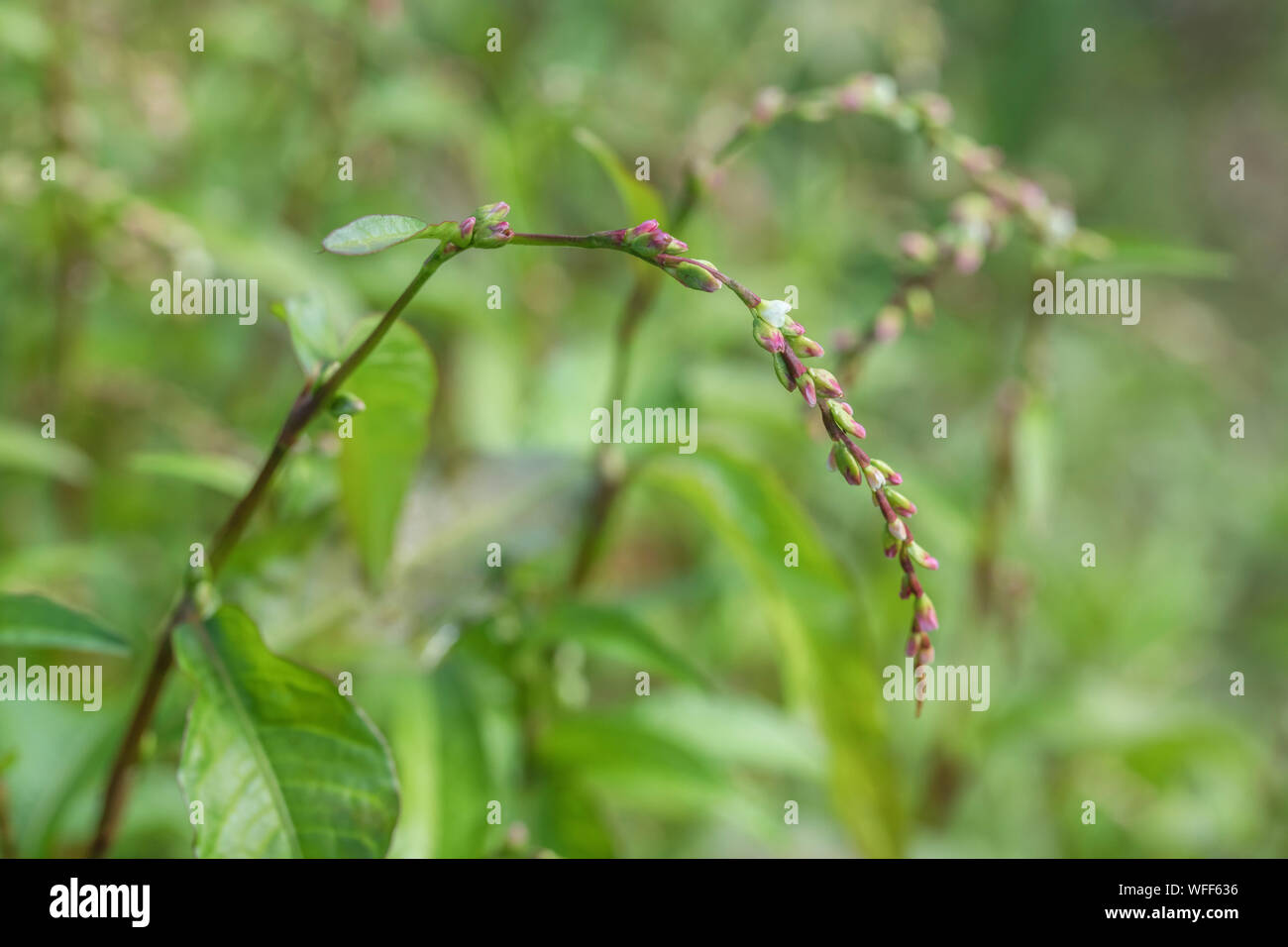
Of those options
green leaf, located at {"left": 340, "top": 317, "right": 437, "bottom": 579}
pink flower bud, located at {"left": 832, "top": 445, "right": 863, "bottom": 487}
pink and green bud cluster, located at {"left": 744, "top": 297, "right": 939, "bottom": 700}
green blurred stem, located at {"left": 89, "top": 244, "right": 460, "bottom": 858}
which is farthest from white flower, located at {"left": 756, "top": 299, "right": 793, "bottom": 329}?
green leaf, located at {"left": 340, "top": 317, "right": 437, "bottom": 579}

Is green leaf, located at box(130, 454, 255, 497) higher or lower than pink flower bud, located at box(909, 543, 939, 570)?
higher

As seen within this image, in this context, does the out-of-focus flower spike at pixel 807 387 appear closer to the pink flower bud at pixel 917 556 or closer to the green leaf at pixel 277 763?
the pink flower bud at pixel 917 556

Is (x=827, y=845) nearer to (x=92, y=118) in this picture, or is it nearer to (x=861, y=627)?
(x=861, y=627)

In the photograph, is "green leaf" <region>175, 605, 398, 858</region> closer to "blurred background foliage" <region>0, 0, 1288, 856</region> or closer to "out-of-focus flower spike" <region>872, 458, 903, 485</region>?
"blurred background foliage" <region>0, 0, 1288, 856</region>

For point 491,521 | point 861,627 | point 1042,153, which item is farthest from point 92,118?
point 1042,153

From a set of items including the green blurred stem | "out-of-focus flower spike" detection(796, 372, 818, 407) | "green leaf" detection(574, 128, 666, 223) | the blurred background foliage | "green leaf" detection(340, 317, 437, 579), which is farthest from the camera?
the blurred background foliage

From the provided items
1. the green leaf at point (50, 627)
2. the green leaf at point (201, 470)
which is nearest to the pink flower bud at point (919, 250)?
the green leaf at point (201, 470)

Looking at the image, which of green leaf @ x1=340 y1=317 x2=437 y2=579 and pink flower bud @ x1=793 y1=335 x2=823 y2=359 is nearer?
pink flower bud @ x1=793 y1=335 x2=823 y2=359
